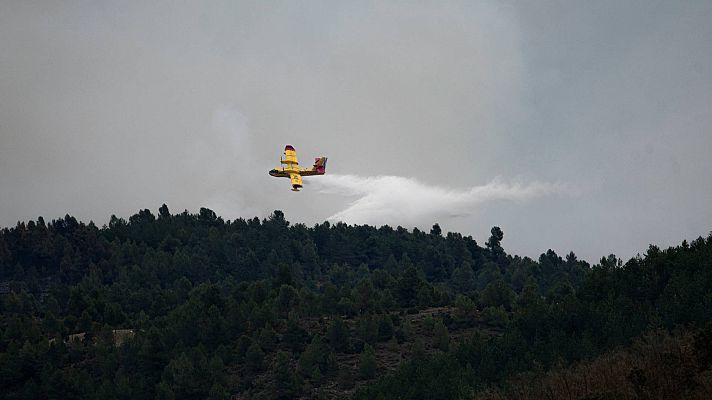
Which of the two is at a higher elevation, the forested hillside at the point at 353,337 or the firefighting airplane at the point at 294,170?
the firefighting airplane at the point at 294,170

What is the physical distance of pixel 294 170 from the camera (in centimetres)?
13200

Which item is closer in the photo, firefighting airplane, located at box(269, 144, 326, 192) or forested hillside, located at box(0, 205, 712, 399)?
forested hillside, located at box(0, 205, 712, 399)

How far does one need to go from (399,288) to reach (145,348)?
41.1 m

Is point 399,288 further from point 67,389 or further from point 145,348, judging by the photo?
point 67,389

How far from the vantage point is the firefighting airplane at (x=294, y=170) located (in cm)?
13012

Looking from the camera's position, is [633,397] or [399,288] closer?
[633,397]

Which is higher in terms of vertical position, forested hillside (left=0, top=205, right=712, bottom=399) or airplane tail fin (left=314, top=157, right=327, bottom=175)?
airplane tail fin (left=314, top=157, right=327, bottom=175)

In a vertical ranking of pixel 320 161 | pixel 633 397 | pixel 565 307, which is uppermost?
pixel 320 161

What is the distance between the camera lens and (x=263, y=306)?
466 feet

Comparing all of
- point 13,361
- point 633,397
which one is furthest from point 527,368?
point 13,361

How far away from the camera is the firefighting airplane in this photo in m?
130

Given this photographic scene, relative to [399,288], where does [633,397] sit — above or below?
below

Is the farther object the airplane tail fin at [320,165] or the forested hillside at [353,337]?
the airplane tail fin at [320,165]

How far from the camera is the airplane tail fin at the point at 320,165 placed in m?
138
